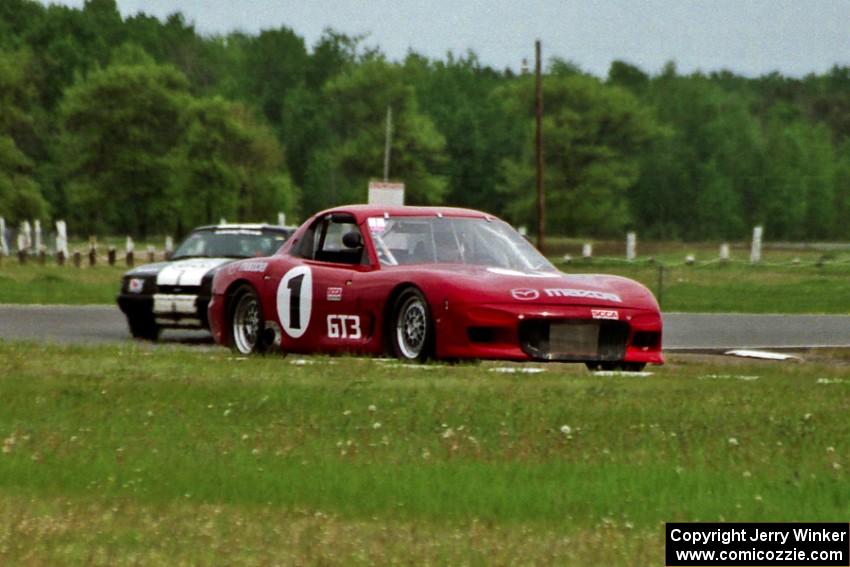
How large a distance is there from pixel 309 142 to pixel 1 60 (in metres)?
42.2

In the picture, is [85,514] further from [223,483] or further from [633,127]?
[633,127]

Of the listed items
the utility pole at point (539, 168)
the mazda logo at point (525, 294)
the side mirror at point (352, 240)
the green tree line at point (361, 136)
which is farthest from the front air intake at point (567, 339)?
the green tree line at point (361, 136)

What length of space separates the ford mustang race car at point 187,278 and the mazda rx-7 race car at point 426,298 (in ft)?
10.2

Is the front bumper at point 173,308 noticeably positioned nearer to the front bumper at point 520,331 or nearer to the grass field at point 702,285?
the front bumper at point 520,331

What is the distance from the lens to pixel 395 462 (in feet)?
27.5

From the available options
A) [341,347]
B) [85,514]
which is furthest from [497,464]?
[341,347]

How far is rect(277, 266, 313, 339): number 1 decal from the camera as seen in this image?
1477cm

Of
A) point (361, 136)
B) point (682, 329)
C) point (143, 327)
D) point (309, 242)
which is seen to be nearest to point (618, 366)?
point (309, 242)

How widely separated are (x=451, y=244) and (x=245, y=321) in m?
2.26

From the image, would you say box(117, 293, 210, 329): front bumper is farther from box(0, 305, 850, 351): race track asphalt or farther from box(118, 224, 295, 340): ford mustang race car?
box(0, 305, 850, 351): race track asphalt

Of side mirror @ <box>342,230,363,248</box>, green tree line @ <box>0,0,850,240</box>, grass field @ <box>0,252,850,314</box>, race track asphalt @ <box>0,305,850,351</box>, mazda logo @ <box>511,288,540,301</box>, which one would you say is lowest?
grass field @ <box>0,252,850,314</box>

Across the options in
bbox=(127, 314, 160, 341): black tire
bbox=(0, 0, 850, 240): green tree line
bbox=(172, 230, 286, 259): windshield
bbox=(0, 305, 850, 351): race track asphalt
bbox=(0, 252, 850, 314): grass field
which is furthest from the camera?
bbox=(0, 0, 850, 240): green tree line

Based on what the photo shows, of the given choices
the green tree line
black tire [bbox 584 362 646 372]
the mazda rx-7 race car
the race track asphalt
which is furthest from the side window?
the green tree line

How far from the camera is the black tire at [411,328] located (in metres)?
13.3
